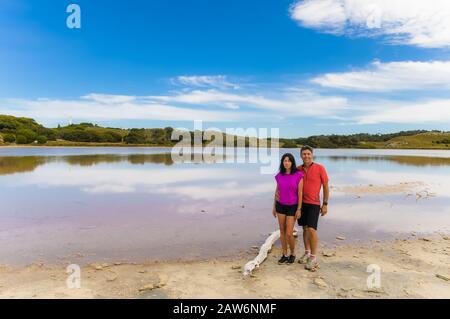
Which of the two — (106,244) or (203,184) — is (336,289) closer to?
(106,244)

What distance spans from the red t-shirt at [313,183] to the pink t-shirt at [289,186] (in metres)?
0.22

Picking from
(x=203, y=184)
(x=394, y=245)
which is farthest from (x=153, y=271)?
(x=203, y=184)

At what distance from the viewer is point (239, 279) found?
22.5 ft

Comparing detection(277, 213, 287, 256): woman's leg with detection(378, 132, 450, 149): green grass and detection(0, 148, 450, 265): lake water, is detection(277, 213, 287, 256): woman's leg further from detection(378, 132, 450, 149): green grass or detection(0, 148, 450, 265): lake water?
detection(378, 132, 450, 149): green grass

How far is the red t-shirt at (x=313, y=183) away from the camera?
294 inches

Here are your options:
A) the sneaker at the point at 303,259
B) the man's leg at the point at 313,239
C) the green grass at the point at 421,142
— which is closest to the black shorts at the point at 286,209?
the man's leg at the point at 313,239

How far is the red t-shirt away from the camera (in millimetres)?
7465

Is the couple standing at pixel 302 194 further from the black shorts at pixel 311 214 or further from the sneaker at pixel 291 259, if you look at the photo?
the sneaker at pixel 291 259

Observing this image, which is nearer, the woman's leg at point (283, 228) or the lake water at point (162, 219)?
the woman's leg at point (283, 228)

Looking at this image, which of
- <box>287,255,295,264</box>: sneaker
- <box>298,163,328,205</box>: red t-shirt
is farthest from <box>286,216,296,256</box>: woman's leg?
<box>298,163,328,205</box>: red t-shirt

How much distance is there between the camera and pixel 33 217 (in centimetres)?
1246

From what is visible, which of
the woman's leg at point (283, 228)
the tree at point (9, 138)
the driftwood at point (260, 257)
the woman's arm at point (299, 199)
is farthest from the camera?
the tree at point (9, 138)
